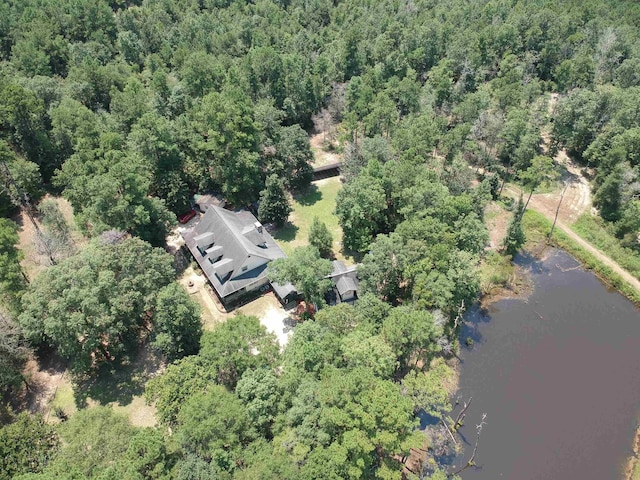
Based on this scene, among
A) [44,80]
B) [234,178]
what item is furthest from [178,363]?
[44,80]

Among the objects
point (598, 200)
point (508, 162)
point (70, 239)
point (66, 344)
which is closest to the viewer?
point (66, 344)

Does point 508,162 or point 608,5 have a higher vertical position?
point 608,5

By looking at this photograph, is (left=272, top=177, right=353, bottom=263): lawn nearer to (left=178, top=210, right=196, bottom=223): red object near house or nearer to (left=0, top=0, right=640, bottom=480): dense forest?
(left=0, top=0, right=640, bottom=480): dense forest

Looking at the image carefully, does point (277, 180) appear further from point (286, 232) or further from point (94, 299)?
point (94, 299)

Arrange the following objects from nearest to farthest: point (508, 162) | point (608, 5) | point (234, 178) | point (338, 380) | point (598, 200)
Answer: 1. point (338, 380)
2. point (234, 178)
3. point (598, 200)
4. point (508, 162)
5. point (608, 5)

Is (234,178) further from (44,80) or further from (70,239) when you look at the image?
(44,80)

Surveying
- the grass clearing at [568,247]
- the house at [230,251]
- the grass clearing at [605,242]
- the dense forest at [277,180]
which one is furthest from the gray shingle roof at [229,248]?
the grass clearing at [605,242]

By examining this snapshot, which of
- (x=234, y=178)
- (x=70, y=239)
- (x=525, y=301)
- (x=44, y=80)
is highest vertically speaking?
(x=44, y=80)

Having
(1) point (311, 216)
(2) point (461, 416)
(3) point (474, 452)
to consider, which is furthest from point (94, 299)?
(3) point (474, 452)
